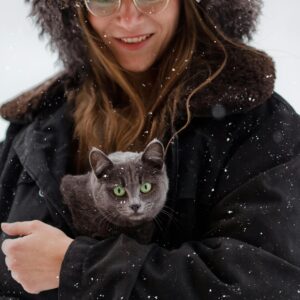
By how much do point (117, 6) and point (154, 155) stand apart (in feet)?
1.60

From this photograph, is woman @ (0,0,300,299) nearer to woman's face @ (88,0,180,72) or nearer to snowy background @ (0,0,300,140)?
woman's face @ (88,0,180,72)

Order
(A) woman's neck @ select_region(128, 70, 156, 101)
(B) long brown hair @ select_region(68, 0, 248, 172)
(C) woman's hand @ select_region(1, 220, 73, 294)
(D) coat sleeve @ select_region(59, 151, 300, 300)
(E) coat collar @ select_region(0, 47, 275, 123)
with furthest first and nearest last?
(A) woman's neck @ select_region(128, 70, 156, 101), (B) long brown hair @ select_region(68, 0, 248, 172), (E) coat collar @ select_region(0, 47, 275, 123), (C) woman's hand @ select_region(1, 220, 73, 294), (D) coat sleeve @ select_region(59, 151, 300, 300)

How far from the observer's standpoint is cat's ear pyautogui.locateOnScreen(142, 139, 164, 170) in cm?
164

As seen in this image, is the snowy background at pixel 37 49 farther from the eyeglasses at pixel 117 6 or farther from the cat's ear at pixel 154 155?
the cat's ear at pixel 154 155

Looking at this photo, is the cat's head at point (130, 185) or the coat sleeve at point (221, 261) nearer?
the coat sleeve at point (221, 261)

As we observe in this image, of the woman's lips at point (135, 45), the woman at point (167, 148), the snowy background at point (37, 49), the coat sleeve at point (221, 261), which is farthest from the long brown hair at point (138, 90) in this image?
the snowy background at point (37, 49)

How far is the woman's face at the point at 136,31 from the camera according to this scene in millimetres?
1789

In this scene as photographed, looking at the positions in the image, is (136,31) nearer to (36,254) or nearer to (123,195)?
(123,195)

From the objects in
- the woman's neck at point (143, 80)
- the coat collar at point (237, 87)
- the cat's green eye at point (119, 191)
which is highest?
the coat collar at point (237, 87)

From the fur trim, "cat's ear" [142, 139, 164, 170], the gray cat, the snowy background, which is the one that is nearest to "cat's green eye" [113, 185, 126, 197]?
the gray cat

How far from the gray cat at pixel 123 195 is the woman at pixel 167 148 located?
0.07 metres

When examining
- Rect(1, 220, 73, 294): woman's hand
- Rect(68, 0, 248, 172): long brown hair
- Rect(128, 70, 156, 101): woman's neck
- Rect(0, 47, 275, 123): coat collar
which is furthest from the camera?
Rect(128, 70, 156, 101): woman's neck

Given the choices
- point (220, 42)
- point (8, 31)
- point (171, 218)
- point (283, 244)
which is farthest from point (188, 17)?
point (8, 31)

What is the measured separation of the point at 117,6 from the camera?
176 centimetres
